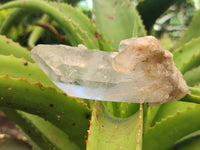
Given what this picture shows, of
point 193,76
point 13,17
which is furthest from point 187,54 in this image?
point 13,17

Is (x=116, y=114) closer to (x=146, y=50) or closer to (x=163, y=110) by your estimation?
(x=163, y=110)

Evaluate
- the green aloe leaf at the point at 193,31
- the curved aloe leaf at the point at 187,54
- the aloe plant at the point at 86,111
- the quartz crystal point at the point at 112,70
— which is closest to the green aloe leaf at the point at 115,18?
the aloe plant at the point at 86,111

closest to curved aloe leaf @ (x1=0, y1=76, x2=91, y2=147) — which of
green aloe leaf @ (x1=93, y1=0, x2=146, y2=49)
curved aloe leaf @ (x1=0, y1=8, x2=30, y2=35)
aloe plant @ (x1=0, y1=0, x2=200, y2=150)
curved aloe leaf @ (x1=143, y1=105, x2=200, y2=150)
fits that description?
aloe plant @ (x1=0, y1=0, x2=200, y2=150)

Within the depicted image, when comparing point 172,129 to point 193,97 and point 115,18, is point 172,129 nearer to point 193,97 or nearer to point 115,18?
point 193,97

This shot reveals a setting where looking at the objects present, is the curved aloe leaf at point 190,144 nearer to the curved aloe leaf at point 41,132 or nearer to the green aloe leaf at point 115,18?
the curved aloe leaf at point 41,132

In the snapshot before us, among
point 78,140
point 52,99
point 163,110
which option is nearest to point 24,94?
point 52,99
